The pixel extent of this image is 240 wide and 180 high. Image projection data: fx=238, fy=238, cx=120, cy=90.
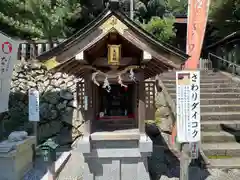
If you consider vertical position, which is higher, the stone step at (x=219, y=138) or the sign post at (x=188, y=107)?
the sign post at (x=188, y=107)

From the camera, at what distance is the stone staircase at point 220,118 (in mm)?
6488

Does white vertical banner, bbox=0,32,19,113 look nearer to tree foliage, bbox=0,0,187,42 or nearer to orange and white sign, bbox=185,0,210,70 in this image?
tree foliage, bbox=0,0,187,42

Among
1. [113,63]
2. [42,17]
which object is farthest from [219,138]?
[42,17]

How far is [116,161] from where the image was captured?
4.77 m

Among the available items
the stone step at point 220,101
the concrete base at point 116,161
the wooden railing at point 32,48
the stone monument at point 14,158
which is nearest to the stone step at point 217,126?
the stone step at point 220,101

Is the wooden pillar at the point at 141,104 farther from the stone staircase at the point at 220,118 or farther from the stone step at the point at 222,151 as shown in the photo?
the stone step at the point at 222,151

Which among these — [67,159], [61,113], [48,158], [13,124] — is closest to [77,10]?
[61,113]

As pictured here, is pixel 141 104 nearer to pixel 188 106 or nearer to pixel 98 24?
pixel 188 106

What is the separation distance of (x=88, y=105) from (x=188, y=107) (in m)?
1.97

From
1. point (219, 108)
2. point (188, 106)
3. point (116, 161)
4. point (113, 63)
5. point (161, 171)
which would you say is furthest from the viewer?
point (219, 108)

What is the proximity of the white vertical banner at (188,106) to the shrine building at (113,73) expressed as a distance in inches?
19.5

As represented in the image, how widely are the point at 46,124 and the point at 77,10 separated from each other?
16.1 ft

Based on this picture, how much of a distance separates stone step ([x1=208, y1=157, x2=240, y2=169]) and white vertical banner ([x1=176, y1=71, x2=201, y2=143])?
2.57 meters

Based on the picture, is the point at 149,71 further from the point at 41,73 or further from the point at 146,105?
the point at 41,73
